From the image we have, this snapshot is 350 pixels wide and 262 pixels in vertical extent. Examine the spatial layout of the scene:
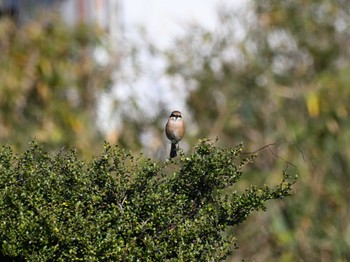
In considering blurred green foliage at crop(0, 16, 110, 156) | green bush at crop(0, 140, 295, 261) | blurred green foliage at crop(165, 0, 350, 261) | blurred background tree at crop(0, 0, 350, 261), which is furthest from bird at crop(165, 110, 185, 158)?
blurred green foliage at crop(0, 16, 110, 156)

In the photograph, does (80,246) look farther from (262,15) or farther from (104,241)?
(262,15)

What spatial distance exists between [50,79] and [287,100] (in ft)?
9.66

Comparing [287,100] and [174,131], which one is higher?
[287,100]

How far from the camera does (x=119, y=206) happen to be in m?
6.52

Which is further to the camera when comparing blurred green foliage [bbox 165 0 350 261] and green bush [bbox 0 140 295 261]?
→ blurred green foliage [bbox 165 0 350 261]

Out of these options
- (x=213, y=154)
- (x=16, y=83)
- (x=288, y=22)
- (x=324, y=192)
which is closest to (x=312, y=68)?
(x=288, y=22)

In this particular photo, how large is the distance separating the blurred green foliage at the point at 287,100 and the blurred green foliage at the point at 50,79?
3.51 ft

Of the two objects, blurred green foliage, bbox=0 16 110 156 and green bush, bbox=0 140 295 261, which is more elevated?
blurred green foliage, bbox=0 16 110 156

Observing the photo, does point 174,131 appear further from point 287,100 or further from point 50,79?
point 287,100

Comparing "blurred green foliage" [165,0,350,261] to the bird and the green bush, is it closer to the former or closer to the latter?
the bird

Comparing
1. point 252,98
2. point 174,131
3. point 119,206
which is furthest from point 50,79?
point 119,206

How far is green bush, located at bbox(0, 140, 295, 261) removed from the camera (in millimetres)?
6293

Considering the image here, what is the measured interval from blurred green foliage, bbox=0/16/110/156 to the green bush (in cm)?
671

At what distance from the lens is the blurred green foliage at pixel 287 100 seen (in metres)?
13.5
